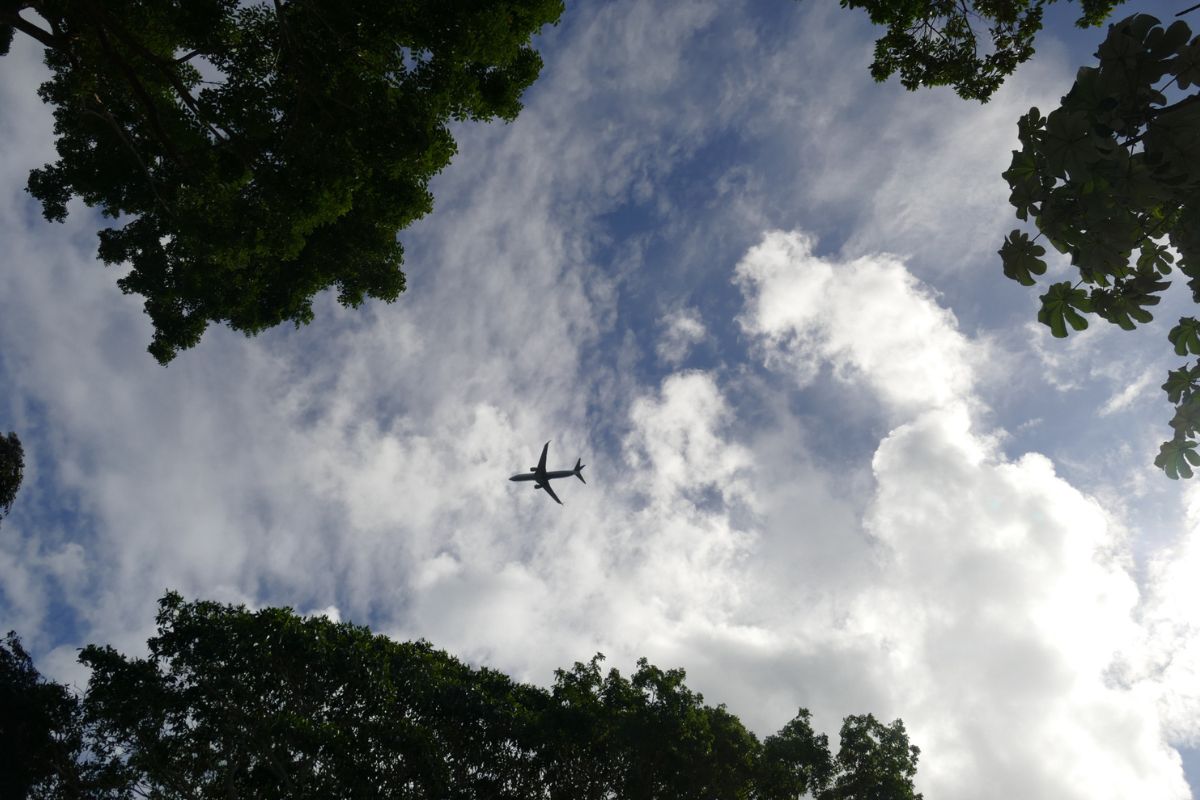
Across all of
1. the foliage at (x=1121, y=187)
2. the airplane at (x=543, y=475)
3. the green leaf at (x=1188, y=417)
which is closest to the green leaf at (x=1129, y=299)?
the foliage at (x=1121, y=187)

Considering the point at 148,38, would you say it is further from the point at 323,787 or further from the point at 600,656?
the point at 600,656

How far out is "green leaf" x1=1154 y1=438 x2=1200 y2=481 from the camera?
3863mm

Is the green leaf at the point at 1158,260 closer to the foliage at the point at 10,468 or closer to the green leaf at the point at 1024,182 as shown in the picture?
the green leaf at the point at 1024,182

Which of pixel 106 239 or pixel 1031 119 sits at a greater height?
pixel 106 239

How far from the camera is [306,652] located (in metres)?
15.1

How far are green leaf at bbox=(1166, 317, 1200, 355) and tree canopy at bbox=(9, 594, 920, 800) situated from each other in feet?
48.3

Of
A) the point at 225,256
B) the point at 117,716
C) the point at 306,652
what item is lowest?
the point at 117,716

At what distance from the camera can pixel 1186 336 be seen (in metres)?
3.84

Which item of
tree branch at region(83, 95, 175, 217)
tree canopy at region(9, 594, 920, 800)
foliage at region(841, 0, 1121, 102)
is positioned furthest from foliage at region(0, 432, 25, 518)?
foliage at region(841, 0, 1121, 102)

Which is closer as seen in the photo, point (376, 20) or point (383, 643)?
point (376, 20)

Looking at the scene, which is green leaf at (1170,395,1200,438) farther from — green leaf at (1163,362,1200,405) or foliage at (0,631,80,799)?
foliage at (0,631,80,799)

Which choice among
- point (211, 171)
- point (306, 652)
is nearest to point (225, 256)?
point (211, 171)

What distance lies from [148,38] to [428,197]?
4373mm

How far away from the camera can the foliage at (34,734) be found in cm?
1514
